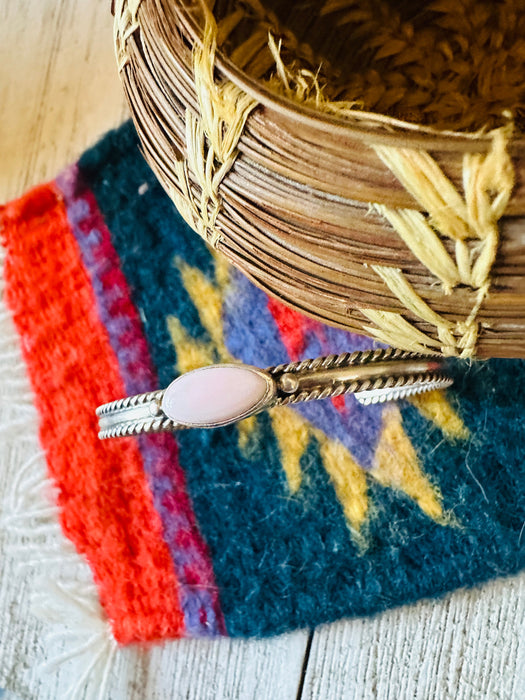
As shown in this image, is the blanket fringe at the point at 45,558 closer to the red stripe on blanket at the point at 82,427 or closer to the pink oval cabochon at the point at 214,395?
the red stripe on blanket at the point at 82,427

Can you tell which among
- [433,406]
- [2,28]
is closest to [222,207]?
[433,406]

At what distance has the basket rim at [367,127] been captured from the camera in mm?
169

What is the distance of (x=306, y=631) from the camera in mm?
365

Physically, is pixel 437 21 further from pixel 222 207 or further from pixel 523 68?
pixel 222 207

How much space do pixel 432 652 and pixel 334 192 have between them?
0.27m

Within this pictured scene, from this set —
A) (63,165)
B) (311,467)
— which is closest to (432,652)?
(311,467)

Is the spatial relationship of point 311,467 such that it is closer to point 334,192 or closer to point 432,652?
point 432,652

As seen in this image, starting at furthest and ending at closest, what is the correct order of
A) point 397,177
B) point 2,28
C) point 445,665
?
1. point 2,28
2. point 445,665
3. point 397,177

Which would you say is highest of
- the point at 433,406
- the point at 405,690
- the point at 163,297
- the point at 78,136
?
the point at 78,136

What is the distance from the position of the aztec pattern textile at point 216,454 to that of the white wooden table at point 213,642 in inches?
0.6

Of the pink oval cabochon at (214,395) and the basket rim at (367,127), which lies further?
the pink oval cabochon at (214,395)

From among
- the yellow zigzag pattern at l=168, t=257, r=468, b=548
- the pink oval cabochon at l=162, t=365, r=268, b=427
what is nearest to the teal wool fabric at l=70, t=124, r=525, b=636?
the yellow zigzag pattern at l=168, t=257, r=468, b=548

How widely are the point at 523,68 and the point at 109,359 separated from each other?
0.94 ft

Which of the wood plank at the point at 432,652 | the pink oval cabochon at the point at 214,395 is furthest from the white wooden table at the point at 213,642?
the pink oval cabochon at the point at 214,395
